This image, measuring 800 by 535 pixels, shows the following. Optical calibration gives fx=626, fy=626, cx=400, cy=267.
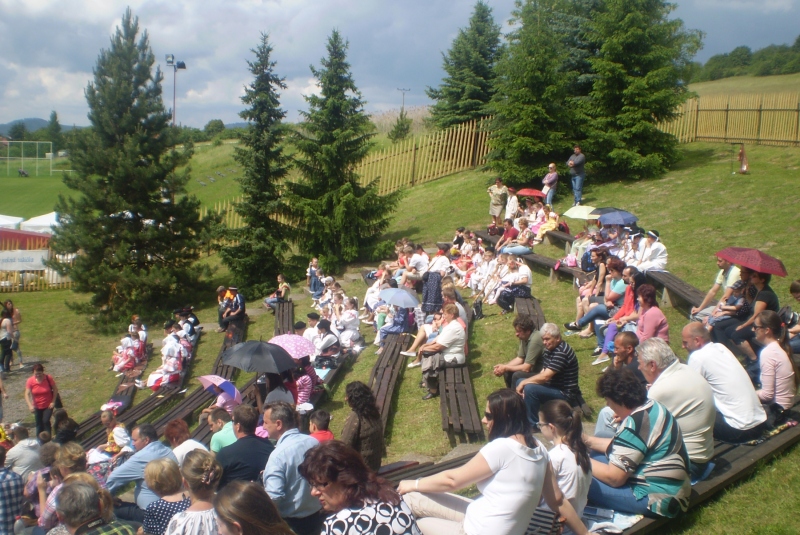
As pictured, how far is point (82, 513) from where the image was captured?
142 inches

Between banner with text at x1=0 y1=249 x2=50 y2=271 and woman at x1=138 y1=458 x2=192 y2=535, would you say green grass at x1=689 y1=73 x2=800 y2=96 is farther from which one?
woman at x1=138 y1=458 x2=192 y2=535

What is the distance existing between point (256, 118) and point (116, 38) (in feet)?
14.4

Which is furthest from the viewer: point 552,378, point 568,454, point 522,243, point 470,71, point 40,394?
point 470,71

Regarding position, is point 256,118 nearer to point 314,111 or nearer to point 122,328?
point 314,111

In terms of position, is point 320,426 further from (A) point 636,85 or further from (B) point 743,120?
(B) point 743,120

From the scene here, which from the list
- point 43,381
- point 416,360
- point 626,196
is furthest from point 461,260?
point 43,381

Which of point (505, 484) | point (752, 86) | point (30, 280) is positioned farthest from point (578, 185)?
point (752, 86)

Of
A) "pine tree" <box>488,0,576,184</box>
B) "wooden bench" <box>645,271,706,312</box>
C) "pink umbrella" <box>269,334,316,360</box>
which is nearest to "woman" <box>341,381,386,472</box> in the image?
"pink umbrella" <box>269,334,316,360</box>

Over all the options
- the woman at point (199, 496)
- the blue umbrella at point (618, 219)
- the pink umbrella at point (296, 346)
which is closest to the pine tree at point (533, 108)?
the blue umbrella at point (618, 219)

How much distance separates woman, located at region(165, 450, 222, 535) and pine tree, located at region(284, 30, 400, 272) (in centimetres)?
1307

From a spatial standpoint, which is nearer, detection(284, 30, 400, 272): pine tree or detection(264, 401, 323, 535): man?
detection(264, 401, 323, 535): man

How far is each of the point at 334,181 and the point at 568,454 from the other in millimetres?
13984

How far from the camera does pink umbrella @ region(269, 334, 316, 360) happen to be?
833cm

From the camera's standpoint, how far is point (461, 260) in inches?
554
